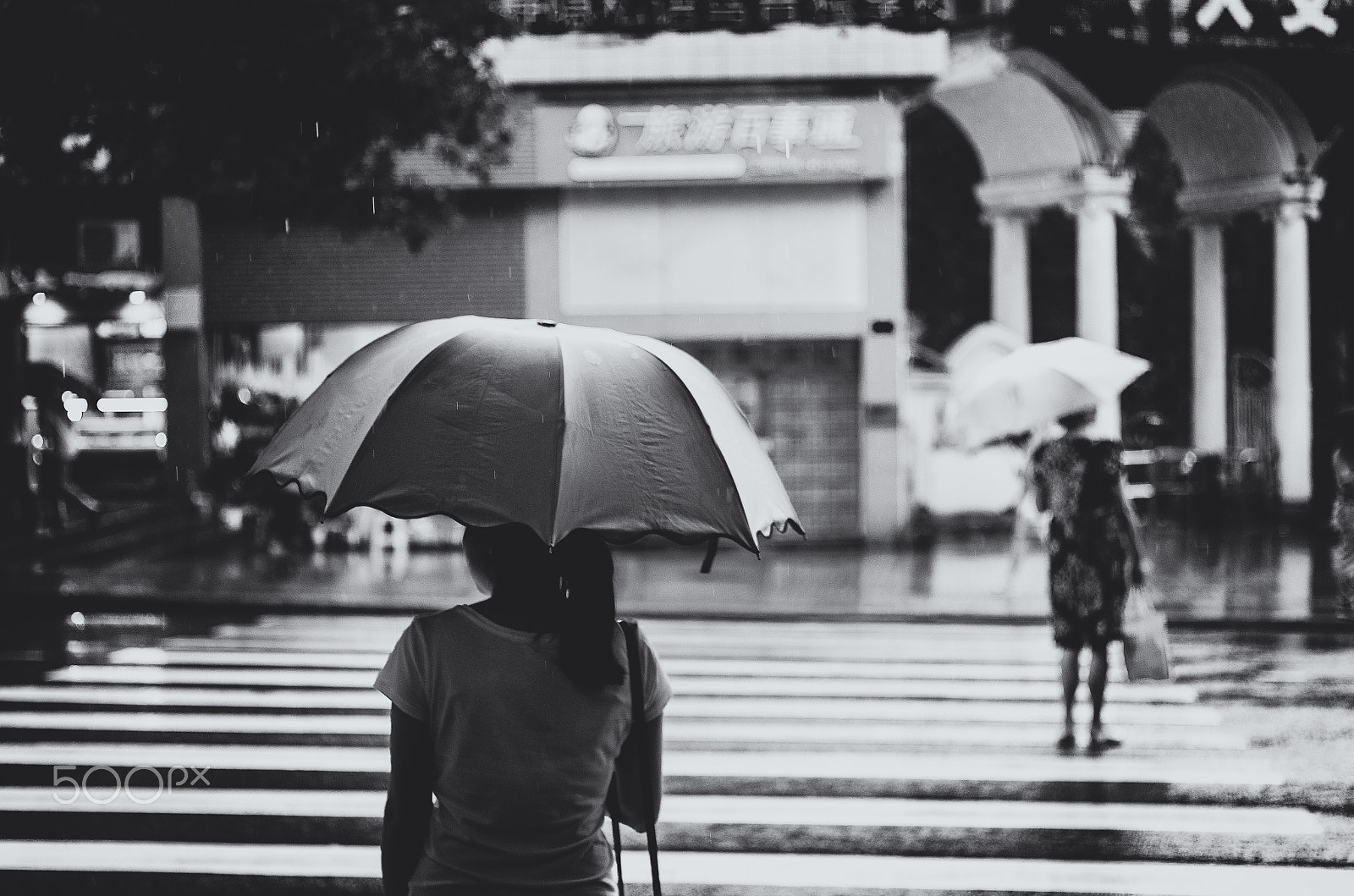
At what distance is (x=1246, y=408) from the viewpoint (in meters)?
24.9

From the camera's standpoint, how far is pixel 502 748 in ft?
10.3

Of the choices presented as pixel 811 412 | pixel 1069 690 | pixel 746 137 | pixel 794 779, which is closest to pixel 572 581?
pixel 794 779

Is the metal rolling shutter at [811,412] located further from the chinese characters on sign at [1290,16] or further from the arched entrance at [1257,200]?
the chinese characters on sign at [1290,16]

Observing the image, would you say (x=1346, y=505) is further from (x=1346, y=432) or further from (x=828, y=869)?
(x=828, y=869)

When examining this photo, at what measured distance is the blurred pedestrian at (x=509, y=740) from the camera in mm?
3127

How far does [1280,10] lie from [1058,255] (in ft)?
46.0

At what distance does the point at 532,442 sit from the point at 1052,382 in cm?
607

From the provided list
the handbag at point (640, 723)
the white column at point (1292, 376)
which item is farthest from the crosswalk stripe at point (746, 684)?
the white column at point (1292, 376)

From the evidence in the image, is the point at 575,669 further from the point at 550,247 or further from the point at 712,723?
the point at 550,247

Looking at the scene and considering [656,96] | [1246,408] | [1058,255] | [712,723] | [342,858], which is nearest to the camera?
[342,858]

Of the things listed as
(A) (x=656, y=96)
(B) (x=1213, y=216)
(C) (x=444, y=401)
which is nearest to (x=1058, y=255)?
(B) (x=1213, y=216)

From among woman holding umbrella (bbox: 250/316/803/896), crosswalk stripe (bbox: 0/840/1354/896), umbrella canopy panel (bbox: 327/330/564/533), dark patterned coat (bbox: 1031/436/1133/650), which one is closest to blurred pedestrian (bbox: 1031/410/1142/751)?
dark patterned coat (bbox: 1031/436/1133/650)

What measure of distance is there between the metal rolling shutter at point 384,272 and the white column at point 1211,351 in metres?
11.4

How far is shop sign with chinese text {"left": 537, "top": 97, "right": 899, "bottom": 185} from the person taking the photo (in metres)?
21.3
